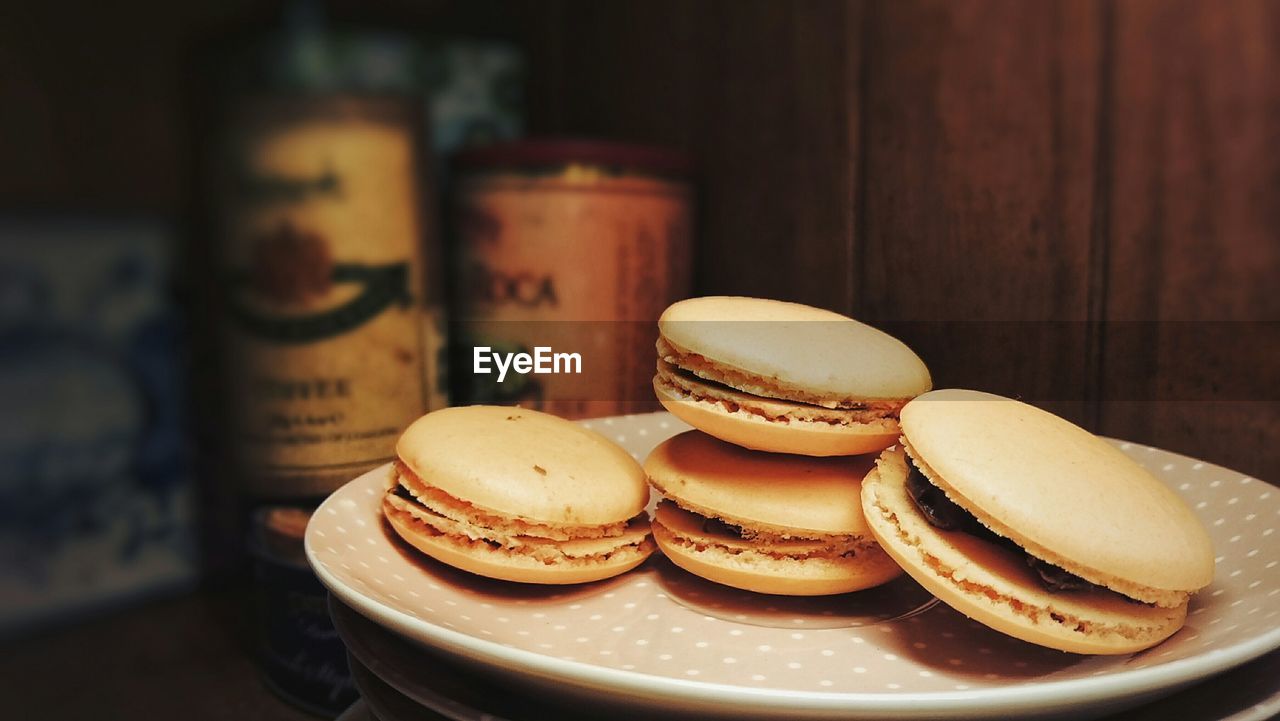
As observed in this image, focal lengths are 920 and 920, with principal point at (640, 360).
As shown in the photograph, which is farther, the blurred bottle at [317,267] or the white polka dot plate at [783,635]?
the blurred bottle at [317,267]

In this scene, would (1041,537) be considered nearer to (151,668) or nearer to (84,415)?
(84,415)

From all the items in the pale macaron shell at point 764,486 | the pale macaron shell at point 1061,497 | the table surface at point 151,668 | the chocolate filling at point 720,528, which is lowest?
the table surface at point 151,668

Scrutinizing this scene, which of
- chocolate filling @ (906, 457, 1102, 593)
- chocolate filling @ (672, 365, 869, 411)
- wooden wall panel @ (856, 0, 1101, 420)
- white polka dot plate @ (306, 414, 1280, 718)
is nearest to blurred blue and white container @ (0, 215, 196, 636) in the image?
white polka dot plate @ (306, 414, 1280, 718)

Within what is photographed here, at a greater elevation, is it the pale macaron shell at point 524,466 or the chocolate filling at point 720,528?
the pale macaron shell at point 524,466

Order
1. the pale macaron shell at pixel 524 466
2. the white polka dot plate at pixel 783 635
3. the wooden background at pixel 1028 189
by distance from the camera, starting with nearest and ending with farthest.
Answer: the white polka dot plate at pixel 783 635
the pale macaron shell at pixel 524 466
the wooden background at pixel 1028 189

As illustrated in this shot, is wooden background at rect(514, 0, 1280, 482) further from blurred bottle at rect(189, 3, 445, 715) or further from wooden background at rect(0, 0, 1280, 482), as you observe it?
blurred bottle at rect(189, 3, 445, 715)

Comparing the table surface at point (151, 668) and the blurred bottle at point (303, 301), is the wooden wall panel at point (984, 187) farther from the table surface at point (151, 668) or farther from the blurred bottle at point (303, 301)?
the table surface at point (151, 668)

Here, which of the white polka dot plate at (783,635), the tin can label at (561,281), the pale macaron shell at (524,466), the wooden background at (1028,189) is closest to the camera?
the white polka dot plate at (783,635)

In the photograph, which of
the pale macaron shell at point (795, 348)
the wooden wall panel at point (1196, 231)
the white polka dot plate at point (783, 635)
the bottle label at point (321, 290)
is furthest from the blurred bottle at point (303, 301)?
the wooden wall panel at point (1196, 231)
